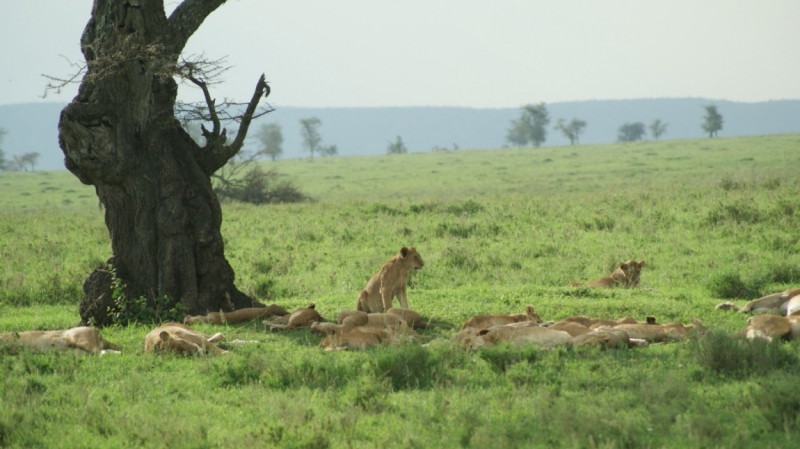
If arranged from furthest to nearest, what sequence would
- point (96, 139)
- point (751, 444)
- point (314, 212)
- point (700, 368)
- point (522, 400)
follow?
point (314, 212) → point (96, 139) → point (700, 368) → point (522, 400) → point (751, 444)

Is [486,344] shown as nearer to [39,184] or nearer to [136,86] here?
[136,86]

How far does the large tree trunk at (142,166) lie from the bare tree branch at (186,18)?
0.07 metres

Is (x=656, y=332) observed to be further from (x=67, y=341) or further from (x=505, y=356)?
(x=67, y=341)

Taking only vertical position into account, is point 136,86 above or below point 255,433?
above

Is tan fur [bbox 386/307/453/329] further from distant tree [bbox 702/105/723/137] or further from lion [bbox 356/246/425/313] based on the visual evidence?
distant tree [bbox 702/105/723/137]

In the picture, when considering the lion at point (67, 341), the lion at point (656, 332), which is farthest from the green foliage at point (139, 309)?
the lion at point (656, 332)

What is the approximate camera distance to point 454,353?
8.69m

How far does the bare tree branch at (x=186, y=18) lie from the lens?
493 inches

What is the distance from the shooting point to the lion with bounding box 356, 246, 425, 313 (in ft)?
39.9

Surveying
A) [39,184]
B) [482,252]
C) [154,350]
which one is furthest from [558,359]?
[39,184]

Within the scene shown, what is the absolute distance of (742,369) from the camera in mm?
7770

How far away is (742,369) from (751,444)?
174 centimetres

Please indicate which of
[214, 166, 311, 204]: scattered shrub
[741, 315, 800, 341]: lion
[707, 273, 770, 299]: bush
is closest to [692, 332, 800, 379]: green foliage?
[741, 315, 800, 341]: lion

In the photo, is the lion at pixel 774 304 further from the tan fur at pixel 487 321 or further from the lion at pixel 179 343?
the lion at pixel 179 343
